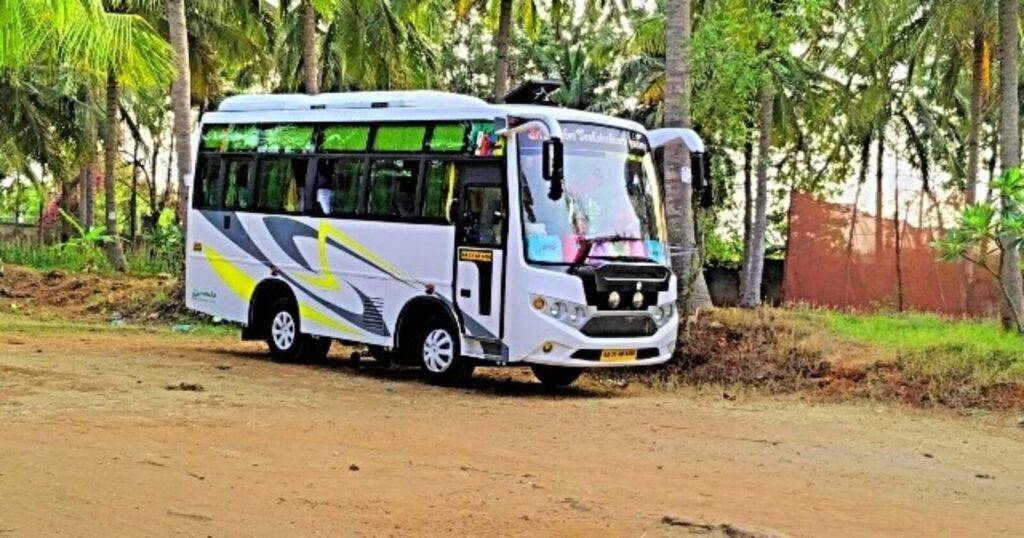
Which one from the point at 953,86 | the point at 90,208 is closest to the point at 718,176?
the point at 953,86

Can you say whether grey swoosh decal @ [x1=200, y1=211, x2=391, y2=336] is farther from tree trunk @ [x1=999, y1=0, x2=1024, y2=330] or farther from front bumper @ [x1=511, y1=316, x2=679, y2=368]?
tree trunk @ [x1=999, y1=0, x2=1024, y2=330]

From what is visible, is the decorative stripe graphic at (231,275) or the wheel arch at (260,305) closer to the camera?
the wheel arch at (260,305)

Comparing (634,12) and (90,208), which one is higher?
(634,12)

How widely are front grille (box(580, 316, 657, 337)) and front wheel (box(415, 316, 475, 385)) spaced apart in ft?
5.40

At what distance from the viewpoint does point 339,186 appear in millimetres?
17141

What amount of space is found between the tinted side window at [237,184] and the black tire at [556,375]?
190 inches

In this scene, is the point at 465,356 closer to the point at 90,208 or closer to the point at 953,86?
the point at 953,86

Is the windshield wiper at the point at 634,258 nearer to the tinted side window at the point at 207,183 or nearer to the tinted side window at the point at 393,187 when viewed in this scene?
the tinted side window at the point at 393,187

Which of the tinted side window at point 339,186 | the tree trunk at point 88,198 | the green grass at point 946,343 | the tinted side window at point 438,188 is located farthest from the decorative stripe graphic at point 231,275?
the tree trunk at point 88,198

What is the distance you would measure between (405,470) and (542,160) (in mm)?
5569

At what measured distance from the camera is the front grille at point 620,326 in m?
14.8

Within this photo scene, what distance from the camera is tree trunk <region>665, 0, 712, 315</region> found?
18031mm

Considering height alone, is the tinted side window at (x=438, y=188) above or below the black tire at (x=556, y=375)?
above

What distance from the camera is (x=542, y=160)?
14.6 metres
